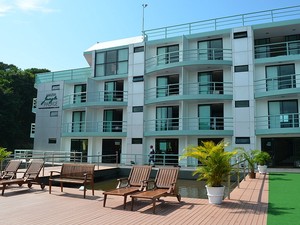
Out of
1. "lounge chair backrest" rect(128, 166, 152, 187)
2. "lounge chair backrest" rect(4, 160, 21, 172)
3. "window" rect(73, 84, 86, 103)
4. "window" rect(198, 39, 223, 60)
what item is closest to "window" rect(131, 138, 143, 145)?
"window" rect(73, 84, 86, 103)

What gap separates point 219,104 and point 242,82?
284 cm

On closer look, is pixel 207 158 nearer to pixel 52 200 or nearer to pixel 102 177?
pixel 52 200

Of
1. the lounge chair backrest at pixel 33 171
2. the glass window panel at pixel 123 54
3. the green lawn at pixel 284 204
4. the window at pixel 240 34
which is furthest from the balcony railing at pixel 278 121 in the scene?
the lounge chair backrest at pixel 33 171

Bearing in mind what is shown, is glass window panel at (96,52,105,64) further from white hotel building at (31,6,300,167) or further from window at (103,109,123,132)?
window at (103,109,123,132)

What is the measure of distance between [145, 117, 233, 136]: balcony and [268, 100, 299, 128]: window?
316 centimetres

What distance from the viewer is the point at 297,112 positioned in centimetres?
2359

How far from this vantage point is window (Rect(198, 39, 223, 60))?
26.7m

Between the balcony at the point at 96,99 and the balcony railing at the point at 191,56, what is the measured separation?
4.15m

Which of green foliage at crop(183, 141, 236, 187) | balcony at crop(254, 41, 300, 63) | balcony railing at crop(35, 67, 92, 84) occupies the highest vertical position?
balcony at crop(254, 41, 300, 63)

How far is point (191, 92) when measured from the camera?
26859 millimetres

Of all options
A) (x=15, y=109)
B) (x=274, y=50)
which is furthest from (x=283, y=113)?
(x=15, y=109)

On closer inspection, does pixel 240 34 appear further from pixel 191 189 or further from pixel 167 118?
pixel 191 189

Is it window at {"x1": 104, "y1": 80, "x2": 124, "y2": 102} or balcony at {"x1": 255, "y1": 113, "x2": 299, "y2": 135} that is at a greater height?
window at {"x1": 104, "y1": 80, "x2": 124, "y2": 102}

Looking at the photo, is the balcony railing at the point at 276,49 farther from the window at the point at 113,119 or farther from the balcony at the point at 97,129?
the window at the point at 113,119
